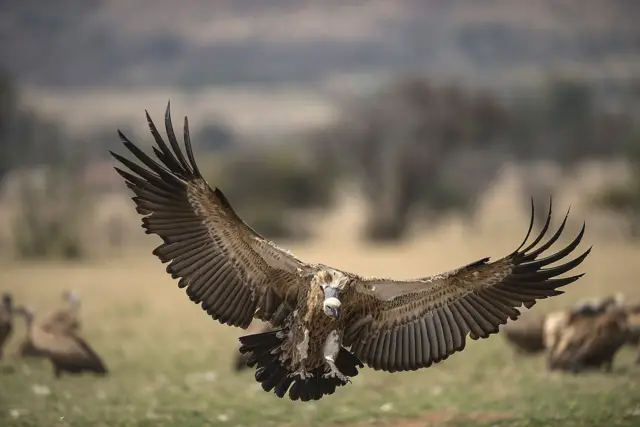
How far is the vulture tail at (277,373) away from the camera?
23.6ft

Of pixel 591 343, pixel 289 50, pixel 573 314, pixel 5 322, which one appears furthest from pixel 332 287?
pixel 289 50

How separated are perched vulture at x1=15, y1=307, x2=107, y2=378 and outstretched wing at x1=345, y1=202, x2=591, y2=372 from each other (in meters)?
4.05

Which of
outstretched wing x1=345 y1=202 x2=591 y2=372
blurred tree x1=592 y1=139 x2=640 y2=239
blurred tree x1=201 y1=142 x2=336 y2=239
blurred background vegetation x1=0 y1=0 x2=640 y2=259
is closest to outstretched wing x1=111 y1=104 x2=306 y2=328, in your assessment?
outstretched wing x1=345 y1=202 x2=591 y2=372

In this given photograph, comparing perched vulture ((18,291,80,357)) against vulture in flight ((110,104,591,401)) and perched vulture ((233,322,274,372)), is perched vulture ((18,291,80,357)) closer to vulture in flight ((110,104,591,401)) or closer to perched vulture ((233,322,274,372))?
perched vulture ((233,322,274,372))

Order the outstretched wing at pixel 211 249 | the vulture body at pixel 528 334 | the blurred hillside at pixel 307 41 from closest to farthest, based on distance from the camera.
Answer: the outstretched wing at pixel 211 249, the vulture body at pixel 528 334, the blurred hillside at pixel 307 41

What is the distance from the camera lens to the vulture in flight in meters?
7.20

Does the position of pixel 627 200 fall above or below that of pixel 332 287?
above

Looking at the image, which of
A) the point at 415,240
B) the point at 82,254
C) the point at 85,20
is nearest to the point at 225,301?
the point at 82,254

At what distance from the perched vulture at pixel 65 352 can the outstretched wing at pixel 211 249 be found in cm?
347

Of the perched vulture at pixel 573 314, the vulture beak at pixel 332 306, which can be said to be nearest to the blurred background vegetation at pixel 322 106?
the perched vulture at pixel 573 314

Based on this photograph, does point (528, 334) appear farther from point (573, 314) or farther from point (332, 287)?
point (332, 287)

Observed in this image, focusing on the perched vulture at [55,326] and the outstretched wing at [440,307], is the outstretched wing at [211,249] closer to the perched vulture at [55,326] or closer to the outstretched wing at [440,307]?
the outstretched wing at [440,307]

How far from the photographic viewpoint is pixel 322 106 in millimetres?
49750

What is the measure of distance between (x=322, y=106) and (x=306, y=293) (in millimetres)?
42892
